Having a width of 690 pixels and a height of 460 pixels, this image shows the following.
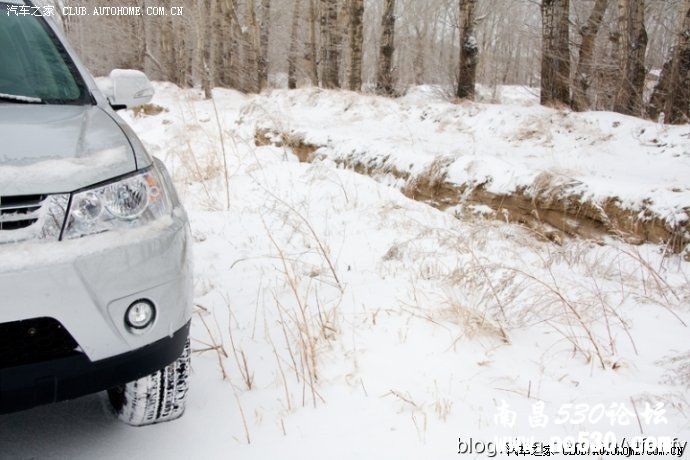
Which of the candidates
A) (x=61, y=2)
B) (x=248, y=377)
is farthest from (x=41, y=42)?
(x=61, y=2)

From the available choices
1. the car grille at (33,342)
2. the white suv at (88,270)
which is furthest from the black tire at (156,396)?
the car grille at (33,342)

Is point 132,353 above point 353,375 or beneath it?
above

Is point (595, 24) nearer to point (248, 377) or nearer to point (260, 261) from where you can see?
point (260, 261)

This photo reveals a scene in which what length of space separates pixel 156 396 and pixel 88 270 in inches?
21.4

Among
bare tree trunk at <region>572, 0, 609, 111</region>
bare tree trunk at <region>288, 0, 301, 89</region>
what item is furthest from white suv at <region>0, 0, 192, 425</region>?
bare tree trunk at <region>288, 0, 301, 89</region>

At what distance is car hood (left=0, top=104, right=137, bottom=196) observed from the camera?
1365mm

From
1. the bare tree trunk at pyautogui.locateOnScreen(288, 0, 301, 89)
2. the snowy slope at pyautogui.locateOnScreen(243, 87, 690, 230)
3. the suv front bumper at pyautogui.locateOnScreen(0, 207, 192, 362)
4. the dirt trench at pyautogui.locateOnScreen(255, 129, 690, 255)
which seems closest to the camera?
the suv front bumper at pyautogui.locateOnScreen(0, 207, 192, 362)

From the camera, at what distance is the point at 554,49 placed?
31.2 ft

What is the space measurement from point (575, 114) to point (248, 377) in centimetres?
696

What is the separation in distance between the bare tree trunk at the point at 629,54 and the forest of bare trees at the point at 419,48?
2 cm

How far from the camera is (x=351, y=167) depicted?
18.6ft

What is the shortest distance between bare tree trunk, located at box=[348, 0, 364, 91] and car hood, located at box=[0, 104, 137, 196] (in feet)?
38.9

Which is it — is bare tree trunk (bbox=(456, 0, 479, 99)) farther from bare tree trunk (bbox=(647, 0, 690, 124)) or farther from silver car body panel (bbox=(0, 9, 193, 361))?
silver car body panel (bbox=(0, 9, 193, 361))

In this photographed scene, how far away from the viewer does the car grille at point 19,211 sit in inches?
52.2
